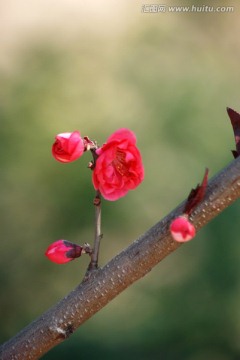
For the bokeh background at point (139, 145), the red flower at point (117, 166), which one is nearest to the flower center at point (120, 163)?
the red flower at point (117, 166)

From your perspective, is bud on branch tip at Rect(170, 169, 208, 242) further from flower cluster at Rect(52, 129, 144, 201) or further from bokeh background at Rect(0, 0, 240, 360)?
bokeh background at Rect(0, 0, 240, 360)

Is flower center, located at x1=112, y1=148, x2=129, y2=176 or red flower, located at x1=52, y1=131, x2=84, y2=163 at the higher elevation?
red flower, located at x1=52, y1=131, x2=84, y2=163

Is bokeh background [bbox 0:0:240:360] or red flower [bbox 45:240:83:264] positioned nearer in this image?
red flower [bbox 45:240:83:264]

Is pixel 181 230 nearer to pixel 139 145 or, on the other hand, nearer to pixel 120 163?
pixel 120 163

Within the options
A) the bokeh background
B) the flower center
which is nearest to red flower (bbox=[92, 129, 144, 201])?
the flower center

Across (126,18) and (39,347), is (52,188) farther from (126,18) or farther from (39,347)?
(39,347)

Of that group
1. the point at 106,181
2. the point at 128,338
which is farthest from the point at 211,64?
the point at 106,181

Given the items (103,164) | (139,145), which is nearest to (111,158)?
(103,164)
